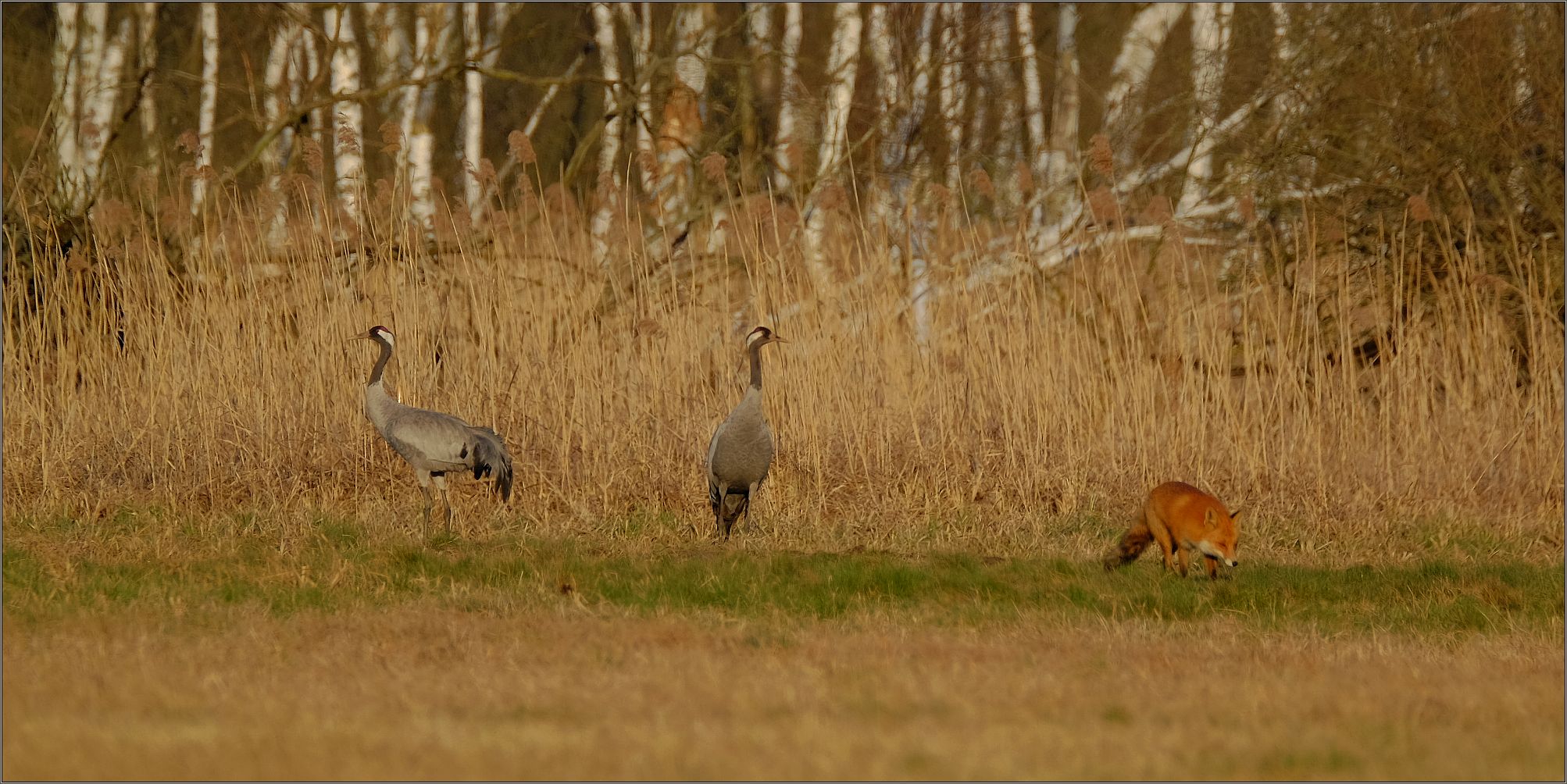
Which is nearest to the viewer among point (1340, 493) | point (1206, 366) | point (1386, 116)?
point (1340, 493)

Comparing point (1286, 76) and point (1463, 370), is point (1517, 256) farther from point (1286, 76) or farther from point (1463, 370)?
point (1286, 76)

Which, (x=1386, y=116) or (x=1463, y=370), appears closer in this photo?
(x=1463, y=370)

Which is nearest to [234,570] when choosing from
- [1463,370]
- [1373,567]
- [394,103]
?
[1373,567]

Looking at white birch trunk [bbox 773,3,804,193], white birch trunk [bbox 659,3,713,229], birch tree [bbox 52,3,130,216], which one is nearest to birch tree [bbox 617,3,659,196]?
white birch trunk [bbox 659,3,713,229]

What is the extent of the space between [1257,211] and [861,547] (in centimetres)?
604

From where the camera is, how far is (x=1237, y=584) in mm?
7203

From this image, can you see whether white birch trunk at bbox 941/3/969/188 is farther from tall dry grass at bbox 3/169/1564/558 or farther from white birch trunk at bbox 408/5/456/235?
tall dry grass at bbox 3/169/1564/558

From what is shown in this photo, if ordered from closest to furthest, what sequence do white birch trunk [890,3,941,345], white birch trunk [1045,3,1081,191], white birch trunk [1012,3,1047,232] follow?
white birch trunk [890,3,941,345] < white birch trunk [1045,3,1081,191] < white birch trunk [1012,3,1047,232]

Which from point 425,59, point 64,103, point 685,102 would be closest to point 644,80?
point 685,102

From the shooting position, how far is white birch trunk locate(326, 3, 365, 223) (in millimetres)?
10414

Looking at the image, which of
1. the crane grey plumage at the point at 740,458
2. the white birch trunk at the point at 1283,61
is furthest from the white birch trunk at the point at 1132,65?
the crane grey plumage at the point at 740,458

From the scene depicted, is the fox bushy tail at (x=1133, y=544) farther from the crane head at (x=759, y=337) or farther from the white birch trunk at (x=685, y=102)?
the white birch trunk at (x=685, y=102)

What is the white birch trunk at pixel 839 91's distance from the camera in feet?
49.7

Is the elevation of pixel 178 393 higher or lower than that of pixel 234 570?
higher
